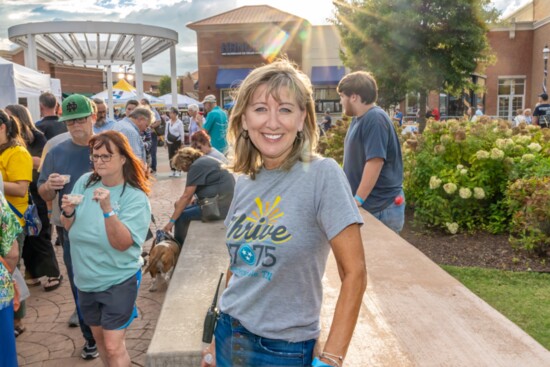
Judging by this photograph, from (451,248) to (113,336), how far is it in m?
4.52

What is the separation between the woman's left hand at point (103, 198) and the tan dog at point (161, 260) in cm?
245

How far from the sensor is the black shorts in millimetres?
3221

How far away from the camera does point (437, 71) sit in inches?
851

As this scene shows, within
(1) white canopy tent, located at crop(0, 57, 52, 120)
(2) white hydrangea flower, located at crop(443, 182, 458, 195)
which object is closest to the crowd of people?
(2) white hydrangea flower, located at crop(443, 182, 458, 195)

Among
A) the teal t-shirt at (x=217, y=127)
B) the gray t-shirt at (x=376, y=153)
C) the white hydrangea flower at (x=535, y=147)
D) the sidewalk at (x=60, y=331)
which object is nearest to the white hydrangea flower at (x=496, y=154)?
the white hydrangea flower at (x=535, y=147)

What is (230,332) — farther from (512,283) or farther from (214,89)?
(214,89)

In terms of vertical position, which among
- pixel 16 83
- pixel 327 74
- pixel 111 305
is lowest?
pixel 111 305

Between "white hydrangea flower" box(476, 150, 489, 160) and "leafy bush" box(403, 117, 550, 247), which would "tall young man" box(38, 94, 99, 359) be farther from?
"white hydrangea flower" box(476, 150, 489, 160)

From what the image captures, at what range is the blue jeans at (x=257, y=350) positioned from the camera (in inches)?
70.1

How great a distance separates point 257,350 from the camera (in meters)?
1.81

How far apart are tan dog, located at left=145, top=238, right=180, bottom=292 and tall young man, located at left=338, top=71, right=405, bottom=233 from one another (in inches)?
88.6

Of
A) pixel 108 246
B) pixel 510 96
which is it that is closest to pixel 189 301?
pixel 108 246

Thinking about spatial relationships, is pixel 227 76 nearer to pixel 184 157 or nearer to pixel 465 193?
pixel 184 157

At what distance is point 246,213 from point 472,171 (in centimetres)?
586
